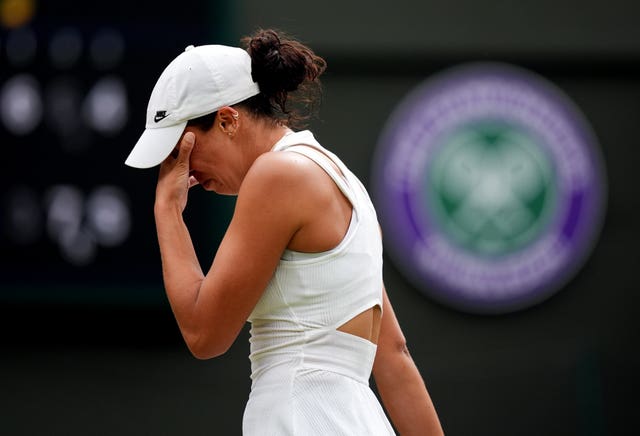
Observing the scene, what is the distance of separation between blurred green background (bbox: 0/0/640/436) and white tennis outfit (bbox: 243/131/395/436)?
2.41 m

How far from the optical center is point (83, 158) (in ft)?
14.6

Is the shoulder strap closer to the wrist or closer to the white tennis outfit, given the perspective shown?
the white tennis outfit

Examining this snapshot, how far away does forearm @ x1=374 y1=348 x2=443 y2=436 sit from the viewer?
2301 mm

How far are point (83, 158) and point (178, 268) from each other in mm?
2534

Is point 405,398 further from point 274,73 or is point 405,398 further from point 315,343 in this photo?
point 274,73

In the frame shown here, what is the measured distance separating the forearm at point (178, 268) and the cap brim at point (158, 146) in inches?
3.6

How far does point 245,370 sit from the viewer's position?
15.5 ft

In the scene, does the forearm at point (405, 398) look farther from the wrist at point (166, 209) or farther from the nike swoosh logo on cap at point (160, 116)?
the nike swoosh logo on cap at point (160, 116)

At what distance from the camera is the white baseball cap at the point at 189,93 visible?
6.91 ft

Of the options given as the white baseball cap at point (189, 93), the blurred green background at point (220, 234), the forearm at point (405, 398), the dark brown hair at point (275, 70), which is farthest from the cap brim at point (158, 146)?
the blurred green background at point (220, 234)

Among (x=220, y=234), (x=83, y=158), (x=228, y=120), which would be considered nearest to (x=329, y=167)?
(x=228, y=120)

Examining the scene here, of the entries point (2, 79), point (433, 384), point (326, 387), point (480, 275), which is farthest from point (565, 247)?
point (326, 387)

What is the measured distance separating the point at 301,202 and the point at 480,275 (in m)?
2.87

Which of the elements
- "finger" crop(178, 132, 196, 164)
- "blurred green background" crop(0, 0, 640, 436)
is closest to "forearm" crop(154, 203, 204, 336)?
"finger" crop(178, 132, 196, 164)
